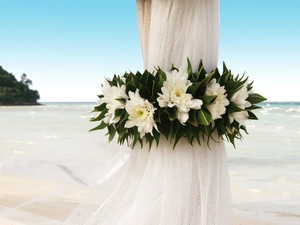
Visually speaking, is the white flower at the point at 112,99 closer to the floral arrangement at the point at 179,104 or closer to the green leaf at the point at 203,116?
the floral arrangement at the point at 179,104

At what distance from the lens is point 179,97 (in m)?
1.70

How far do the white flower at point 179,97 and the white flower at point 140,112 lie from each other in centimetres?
Answer: 6

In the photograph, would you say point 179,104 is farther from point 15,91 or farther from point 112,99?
point 15,91

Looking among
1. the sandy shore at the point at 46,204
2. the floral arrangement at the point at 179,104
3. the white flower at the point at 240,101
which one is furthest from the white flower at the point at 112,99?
the sandy shore at the point at 46,204

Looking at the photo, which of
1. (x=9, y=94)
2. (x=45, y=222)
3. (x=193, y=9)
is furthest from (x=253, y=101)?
(x=9, y=94)

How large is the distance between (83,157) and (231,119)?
41.3 inches

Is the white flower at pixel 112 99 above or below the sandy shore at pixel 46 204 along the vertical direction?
above

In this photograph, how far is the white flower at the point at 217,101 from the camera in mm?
1717

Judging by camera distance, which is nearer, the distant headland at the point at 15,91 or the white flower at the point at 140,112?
the white flower at the point at 140,112

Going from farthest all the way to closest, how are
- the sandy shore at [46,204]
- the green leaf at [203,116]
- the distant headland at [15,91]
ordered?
the distant headland at [15,91] → the sandy shore at [46,204] → the green leaf at [203,116]

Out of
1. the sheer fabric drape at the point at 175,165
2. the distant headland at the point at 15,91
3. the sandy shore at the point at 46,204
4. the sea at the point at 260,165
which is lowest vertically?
the distant headland at the point at 15,91

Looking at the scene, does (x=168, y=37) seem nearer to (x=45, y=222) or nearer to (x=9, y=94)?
(x=45, y=222)

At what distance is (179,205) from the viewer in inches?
72.4

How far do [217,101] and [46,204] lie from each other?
141cm
